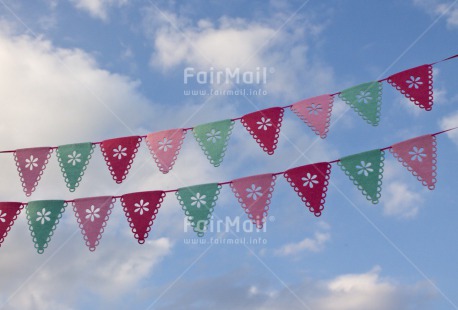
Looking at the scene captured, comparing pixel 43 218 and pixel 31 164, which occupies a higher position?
pixel 31 164

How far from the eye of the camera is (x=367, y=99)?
730 centimetres

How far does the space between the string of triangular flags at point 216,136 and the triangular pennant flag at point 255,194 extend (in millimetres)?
392

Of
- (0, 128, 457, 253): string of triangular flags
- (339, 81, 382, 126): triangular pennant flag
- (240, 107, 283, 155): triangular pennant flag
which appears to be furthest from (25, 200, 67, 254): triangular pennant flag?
(339, 81, 382, 126): triangular pennant flag

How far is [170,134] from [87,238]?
1.56 metres

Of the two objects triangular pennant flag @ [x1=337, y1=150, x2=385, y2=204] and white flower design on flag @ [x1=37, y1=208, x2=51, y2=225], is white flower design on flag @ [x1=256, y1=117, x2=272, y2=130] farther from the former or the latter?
white flower design on flag @ [x1=37, y1=208, x2=51, y2=225]

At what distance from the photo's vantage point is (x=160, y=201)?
750 centimetres

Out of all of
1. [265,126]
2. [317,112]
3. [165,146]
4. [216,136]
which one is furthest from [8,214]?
[317,112]

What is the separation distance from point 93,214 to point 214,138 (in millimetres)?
1686

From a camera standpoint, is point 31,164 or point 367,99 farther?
point 31,164

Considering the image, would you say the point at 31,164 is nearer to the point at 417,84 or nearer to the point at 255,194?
the point at 255,194

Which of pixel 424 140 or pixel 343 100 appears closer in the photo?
pixel 424 140

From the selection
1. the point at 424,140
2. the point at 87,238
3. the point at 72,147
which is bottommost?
the point at 87,238

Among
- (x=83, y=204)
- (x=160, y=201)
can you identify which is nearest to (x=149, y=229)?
(x=160, y=201)

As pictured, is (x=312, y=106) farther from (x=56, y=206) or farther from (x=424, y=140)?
(x=56, y=206)
